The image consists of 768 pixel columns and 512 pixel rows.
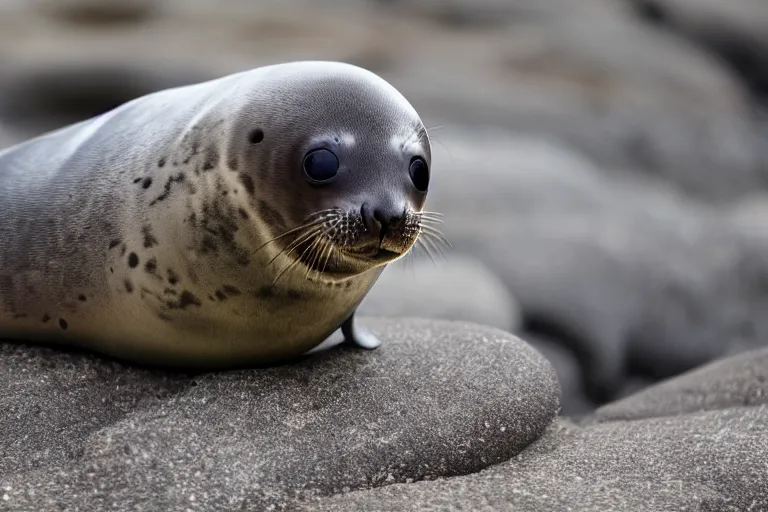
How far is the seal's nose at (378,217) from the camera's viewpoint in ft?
7.78

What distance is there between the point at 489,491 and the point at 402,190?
0.83 meters

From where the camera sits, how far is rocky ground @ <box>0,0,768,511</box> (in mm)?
2465

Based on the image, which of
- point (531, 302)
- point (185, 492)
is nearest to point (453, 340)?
point (185, 492)

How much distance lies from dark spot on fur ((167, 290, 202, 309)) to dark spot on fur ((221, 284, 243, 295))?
0.31 feet

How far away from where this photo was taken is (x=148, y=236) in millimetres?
2686

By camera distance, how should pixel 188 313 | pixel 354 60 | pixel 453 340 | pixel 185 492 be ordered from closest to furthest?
pixel 185 492 < pixel 188 313 < pixel 453 340 < pixel 354 60

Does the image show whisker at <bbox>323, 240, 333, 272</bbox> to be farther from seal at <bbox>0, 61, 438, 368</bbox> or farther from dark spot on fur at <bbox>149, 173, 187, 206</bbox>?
dark spot on fur at <bbox>149, 173, 187, 206</bbox>

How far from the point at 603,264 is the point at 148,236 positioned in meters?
4.01

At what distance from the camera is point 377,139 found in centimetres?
249

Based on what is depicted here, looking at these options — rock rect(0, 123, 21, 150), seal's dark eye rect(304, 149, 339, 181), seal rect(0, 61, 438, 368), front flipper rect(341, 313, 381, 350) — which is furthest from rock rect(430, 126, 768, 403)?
rock rect(0, 123, 21, 150)

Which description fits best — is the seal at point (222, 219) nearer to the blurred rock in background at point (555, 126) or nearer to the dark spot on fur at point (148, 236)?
the dark spot on fur at point (148, 236)

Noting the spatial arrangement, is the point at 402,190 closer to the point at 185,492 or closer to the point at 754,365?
the point at 185,492

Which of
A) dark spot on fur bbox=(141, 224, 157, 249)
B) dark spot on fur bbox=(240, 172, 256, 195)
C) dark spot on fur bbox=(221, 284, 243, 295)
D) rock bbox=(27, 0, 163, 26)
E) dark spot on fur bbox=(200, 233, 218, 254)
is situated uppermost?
dark spot on fur bbox=(240, 172, 256, 195)

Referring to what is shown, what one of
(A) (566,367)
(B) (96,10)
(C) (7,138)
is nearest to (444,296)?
(A) (566,367)
